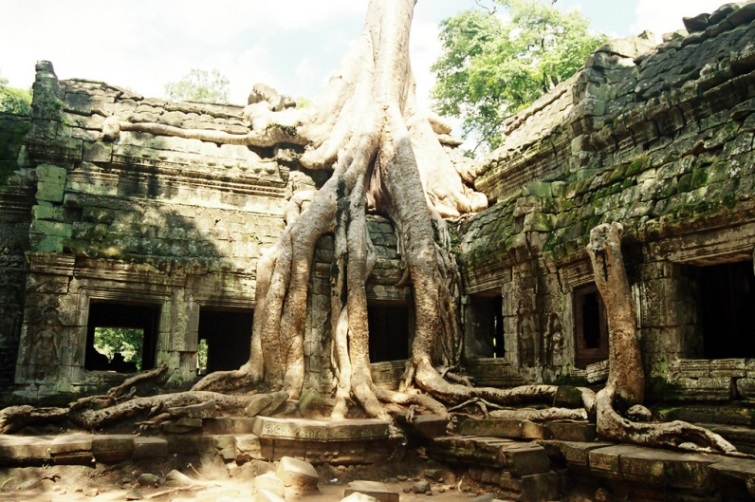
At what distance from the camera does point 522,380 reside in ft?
25.6

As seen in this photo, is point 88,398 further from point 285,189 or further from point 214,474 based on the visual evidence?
point 285,189

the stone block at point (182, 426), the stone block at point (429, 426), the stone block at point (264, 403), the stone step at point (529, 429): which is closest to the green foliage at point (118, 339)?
the stone block at point (264, 403)

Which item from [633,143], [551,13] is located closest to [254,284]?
[633,143]

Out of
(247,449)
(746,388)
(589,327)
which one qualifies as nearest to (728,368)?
(746,388)

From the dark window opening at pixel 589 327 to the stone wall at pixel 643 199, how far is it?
64 millimetres

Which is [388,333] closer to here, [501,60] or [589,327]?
[589,327]

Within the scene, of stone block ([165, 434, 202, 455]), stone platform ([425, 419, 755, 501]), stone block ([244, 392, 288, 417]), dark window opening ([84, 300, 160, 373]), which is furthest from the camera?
dark window opening ([84, 300, 160, 373])

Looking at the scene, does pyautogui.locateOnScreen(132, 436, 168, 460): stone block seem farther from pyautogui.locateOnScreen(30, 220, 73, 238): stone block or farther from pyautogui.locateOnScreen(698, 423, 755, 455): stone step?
pyautogui.locateOnScreen(698, 423, 755, 455): stone step

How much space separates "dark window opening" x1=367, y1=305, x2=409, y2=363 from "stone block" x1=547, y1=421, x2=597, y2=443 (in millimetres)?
4627

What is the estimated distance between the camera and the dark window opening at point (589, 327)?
692cm

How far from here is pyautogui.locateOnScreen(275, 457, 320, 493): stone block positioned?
5.70 m

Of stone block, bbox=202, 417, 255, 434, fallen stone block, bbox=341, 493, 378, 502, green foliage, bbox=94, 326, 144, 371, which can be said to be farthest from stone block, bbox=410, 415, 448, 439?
green foliage, bbox=94, 326, 144, 371

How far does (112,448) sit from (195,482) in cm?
86

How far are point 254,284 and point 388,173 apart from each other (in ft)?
8.98
